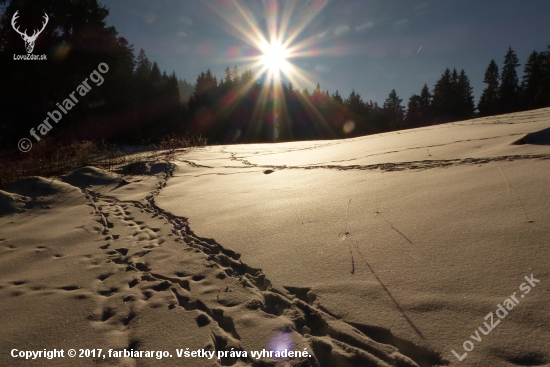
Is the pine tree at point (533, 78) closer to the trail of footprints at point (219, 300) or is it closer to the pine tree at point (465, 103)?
the pine tree at point (465, 103)

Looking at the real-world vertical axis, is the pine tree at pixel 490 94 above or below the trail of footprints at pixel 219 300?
above

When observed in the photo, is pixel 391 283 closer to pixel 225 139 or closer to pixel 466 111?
pixel 225 139

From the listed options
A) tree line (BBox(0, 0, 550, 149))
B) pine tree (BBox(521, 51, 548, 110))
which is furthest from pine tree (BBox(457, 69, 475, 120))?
pine tree (BBox(521, 51, 548, 110))

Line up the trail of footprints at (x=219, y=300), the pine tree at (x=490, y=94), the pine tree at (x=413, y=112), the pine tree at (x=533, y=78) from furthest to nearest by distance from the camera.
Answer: the pine tree at (x=413, y=112) < the pine tree at (x=490, y=94) < the pine tree at (x=533, y=78) < the trail of footprints at (x=219, y=300)

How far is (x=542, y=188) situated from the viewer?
1.97m

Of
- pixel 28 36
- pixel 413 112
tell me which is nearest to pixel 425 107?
pixel 413 112

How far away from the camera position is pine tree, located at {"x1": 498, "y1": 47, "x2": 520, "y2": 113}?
88.2 feet

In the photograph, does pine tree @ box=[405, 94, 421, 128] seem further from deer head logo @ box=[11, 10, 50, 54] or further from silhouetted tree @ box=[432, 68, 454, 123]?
deer head logo @ box=[11, 10, 50, 54]

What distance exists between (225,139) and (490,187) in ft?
71.5

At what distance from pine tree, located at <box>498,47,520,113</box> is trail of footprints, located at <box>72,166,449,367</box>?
107 feet

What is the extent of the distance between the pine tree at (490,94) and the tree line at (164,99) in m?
0.10

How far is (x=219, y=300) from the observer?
1.50 m

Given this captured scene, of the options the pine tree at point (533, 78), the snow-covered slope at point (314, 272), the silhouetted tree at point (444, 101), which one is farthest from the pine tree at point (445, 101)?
the snow-covered slope at point (314, 272)

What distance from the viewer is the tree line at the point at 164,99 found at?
11.1m
